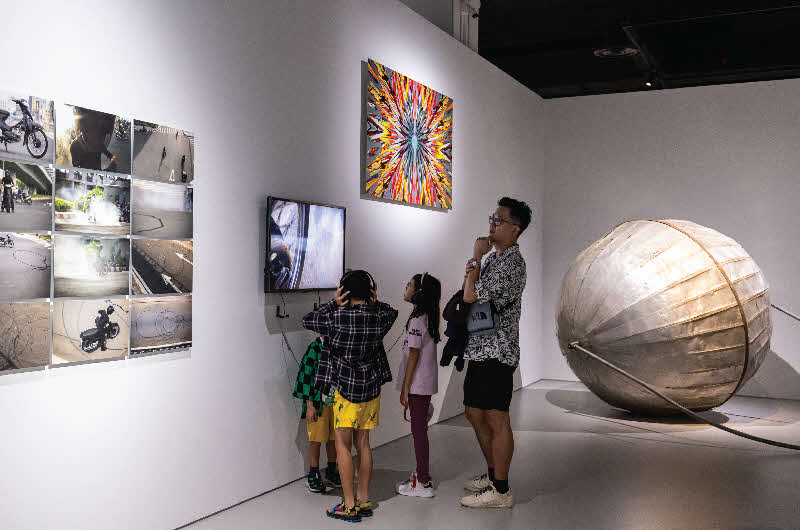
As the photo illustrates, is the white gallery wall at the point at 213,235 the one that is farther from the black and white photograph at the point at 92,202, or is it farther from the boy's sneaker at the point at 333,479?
the black and white photograph at the point at 92,202

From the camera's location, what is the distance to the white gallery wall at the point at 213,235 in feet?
10.2

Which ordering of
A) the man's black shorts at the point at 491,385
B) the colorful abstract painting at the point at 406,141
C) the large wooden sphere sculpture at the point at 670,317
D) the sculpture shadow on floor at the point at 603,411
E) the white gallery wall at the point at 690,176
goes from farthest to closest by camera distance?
the white gallery wall at the point at 690,176 < the sculpture shadow on floor at the point at 603,411 < the large wooden sphere sculpture at the point at 670,317 < the colorful abstract painting at the point at 406,141 < the man's black shorts at the point at 491,385

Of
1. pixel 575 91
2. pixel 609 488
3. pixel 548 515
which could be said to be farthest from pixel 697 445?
pixel 575 91

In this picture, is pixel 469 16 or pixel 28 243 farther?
pixel 469 16

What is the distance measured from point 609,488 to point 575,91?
9.19m

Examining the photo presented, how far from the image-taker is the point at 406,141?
5816mm

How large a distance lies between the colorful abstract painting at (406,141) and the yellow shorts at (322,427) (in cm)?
161

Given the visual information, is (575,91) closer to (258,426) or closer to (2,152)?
(258,426)

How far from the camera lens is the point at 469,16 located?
7.28 metres

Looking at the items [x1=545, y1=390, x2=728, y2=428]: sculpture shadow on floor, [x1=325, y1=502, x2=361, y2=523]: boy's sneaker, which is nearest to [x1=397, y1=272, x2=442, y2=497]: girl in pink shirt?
[x1=325, y1=502, x2=361, y2=523]: boy's sneaker

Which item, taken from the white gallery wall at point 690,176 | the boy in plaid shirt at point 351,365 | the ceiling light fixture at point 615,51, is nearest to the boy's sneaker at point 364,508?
the boy in plaid shirt at point 351,365

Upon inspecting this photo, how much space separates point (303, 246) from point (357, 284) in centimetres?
82

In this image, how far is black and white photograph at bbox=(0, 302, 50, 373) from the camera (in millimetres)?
2918

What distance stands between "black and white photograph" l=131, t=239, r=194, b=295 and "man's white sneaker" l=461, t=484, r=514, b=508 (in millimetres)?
1794
